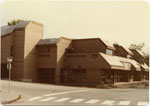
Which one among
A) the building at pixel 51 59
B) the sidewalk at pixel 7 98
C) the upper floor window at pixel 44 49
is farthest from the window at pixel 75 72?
the sidewalk at pixel 7 98

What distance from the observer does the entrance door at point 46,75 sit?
48.7 meters

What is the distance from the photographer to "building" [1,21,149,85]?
1802 inches

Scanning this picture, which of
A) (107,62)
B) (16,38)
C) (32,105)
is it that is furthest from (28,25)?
(32,105)

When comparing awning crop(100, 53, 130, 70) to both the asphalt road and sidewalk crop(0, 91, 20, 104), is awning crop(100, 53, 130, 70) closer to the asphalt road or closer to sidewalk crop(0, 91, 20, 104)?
the asphalt road

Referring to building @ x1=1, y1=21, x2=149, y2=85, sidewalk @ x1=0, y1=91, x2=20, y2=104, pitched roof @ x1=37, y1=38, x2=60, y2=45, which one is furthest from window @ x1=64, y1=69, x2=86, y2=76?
sidewalk @ x1=0, y1=91, x2=20, y2=104

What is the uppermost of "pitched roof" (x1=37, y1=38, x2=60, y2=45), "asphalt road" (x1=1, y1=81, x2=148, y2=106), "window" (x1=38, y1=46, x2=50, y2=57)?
"pitched roof" (x1=37, y1=38, x2=60, y2=45)

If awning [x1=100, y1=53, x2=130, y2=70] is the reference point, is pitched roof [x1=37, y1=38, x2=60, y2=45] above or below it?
above

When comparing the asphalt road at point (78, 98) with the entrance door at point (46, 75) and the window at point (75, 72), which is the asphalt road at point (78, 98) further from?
the entrance door at point (46, 75)

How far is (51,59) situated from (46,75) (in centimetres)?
338

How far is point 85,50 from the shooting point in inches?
2047

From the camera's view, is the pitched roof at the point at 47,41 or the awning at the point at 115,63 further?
the pitched roof at the point at 47,41

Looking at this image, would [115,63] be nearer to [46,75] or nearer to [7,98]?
[46,75]

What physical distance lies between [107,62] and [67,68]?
24.9ft

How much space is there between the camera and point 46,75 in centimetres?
4928
